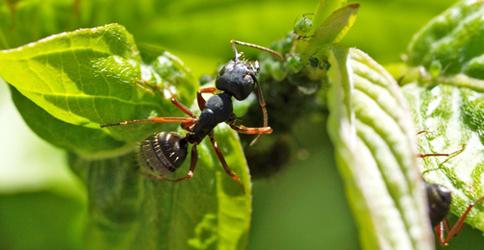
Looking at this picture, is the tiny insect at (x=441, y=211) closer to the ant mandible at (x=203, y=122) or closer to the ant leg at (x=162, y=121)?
the ant mandible at (x=203, y=122)

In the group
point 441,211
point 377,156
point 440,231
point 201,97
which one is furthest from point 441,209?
point 201,97

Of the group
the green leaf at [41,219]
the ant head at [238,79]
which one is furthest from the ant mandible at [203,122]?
the green leaf at [41,219]

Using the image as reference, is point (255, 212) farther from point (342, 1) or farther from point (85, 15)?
point (342, 1)

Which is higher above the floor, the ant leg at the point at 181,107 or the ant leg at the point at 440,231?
the ant leg at the point at 181,107

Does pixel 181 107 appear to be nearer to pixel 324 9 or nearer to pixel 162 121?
pixel 162 121

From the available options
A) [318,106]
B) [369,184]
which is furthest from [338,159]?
[318,106]

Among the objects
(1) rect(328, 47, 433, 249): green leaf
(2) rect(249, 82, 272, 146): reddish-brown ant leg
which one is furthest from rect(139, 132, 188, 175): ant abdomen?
(1) rect(328, 47, 433, 249): green leaf

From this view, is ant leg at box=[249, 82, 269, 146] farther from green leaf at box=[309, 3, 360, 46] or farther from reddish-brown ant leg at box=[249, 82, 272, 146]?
green leaf at box=[309, 3, 360, 46]
